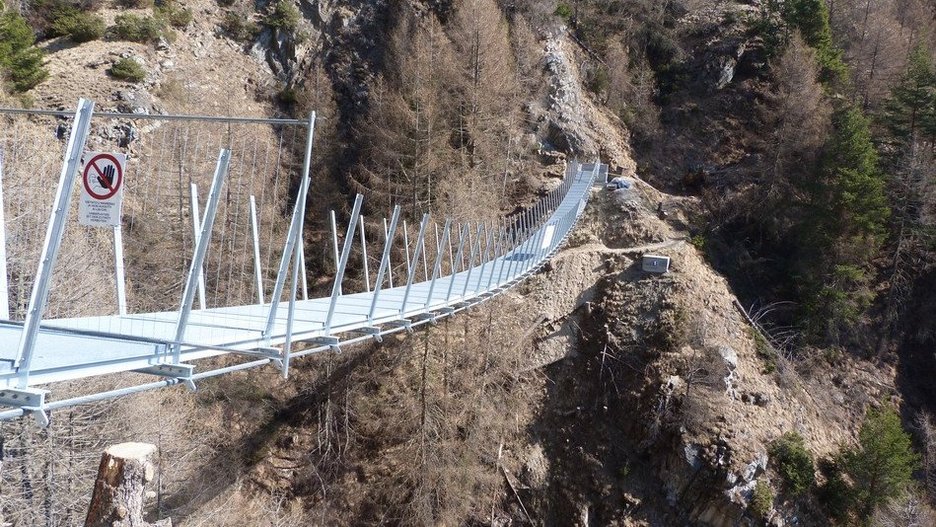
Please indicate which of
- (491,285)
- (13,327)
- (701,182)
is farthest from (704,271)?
(13,327)

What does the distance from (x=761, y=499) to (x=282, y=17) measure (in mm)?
17624

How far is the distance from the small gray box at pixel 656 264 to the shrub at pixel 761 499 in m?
4.38

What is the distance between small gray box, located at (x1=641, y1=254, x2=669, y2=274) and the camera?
13.1 metres

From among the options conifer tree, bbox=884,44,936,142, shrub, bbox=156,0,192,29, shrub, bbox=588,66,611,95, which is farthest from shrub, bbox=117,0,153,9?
conifer tree, bbox=884,44,936,142

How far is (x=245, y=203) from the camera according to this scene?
12547mm

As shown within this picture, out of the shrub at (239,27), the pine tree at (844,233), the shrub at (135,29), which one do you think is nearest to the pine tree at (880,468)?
the pine tree at (844,233)

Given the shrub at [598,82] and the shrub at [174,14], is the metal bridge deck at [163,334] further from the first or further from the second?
the shrub at [598,82]

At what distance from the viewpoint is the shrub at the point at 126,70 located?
14.0 m

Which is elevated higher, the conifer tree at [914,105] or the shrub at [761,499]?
the conifer tree at [914,105]

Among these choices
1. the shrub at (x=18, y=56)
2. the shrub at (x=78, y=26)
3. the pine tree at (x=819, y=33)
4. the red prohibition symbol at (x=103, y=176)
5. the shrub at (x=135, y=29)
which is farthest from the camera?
the pine tree at (x=819, y=33)

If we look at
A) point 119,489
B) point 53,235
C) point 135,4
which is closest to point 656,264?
point 119,489

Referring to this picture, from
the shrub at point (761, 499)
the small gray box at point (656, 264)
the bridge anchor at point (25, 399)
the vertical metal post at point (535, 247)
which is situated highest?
the bridge anchor at point (25, 399)

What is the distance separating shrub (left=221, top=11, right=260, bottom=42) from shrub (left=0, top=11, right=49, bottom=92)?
614 centimetres

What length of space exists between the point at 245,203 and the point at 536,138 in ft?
28.0
